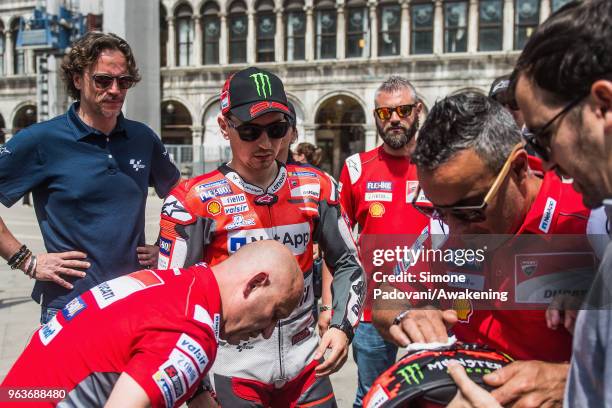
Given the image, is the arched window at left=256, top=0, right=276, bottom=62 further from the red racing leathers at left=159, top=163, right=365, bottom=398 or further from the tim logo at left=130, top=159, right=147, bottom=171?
the red racing leathers at left=159, top=163, right=365, bottom=398

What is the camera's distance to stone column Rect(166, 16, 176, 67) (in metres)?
28.4

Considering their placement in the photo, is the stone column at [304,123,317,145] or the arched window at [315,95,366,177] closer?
the stone column at [304,123,317,145]

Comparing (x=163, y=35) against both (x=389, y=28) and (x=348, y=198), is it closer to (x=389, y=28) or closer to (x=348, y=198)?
(x=389, y=28)

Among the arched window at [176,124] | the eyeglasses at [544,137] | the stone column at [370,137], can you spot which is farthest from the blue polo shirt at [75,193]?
the arched window at [176,124]

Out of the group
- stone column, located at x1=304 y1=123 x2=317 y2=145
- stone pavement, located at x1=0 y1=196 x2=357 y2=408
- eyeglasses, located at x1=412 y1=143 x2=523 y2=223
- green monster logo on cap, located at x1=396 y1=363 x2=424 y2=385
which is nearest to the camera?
green monster logo on cap, located at x1=396 y1=363 x2=424 y2=385

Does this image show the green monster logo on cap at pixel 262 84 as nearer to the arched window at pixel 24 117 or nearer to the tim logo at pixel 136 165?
the tim logo at pixel 136 165

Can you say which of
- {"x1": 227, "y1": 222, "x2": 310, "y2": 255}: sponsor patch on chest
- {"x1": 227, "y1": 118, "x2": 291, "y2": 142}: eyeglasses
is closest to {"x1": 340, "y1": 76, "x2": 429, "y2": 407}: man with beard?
{"x1": 227, "y1": 222, "x2": 310, "y2": 255}: sponsor patch on chest

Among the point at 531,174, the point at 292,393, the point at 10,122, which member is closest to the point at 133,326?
the point at 292,393

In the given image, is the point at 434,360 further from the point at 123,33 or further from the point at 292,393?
the point at 123,33

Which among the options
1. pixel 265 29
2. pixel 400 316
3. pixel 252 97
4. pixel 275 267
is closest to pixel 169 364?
pixel 275 267

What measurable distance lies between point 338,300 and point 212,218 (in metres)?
0.68

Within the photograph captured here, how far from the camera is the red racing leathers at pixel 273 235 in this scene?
2529 mm

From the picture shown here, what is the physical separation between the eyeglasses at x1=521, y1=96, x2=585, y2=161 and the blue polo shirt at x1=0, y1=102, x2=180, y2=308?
2224mm

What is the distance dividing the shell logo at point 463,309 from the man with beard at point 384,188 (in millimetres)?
1522
